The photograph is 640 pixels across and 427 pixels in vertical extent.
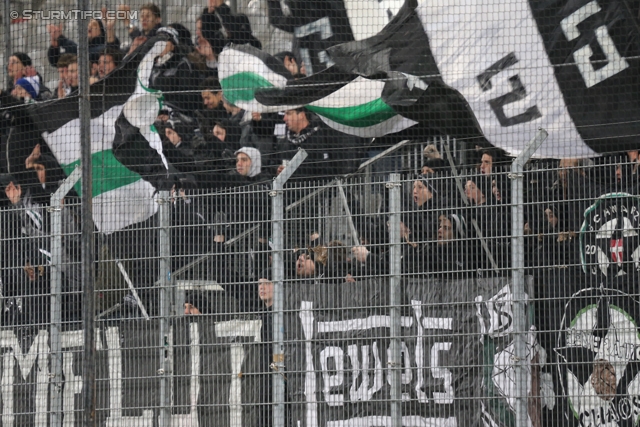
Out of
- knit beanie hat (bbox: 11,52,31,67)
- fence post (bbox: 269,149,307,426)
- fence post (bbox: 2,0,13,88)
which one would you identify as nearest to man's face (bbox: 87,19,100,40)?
knit beanie hat (bbox: 11,52,31,67)

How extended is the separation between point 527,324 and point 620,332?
0.58m

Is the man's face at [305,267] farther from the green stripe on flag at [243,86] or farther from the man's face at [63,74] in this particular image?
the man's face at [63,74]

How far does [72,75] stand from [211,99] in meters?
1.56

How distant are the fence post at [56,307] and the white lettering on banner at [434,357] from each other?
8.46ft

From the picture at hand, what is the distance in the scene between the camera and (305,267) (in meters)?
7.38

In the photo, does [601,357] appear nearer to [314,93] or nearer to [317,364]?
[317,364]

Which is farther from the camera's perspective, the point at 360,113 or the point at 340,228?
the point at 360,113

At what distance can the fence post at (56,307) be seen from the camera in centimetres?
762

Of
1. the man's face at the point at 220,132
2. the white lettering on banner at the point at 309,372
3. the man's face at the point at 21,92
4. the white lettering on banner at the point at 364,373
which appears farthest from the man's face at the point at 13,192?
the white lettering on banner at the point at 364,373

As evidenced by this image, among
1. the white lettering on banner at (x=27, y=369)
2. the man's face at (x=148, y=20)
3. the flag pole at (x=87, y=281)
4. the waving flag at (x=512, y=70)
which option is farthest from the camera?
the man's face at (x=148, y=20)

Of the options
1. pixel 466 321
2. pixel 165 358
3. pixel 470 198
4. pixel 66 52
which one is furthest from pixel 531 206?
pixel 66 52

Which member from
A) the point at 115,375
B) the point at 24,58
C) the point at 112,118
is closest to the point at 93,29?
the point at 24,58

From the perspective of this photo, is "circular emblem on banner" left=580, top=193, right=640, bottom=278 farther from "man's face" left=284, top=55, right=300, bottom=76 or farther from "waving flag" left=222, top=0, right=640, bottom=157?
"man's face" left=284, top=55, right=300, bottom=76

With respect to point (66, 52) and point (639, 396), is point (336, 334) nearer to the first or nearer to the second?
point (639, 396)
